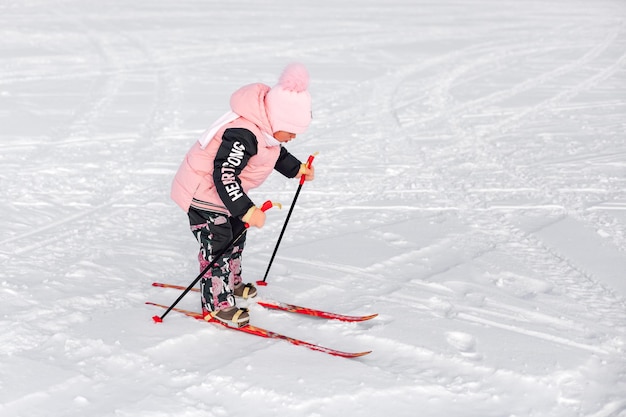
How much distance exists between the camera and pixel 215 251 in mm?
3941

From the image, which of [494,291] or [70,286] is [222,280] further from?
[494,291]

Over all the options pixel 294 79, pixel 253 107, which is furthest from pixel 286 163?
pixel 294 79

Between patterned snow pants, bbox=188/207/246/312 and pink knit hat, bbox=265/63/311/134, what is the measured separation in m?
0.55

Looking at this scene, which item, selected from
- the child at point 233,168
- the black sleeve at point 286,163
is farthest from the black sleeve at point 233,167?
the black sleeve at point 286,163

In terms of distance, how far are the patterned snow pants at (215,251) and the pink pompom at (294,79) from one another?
0.71m

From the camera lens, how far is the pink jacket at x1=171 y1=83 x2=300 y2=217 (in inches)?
146

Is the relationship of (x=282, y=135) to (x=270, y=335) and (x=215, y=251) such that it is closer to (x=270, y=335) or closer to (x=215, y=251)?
(x=215, y=251)

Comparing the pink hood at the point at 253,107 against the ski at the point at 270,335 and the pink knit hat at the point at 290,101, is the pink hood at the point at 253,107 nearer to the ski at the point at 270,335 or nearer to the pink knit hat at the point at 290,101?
the pink knit hat at the point at 290,101

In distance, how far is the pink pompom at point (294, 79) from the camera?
3.67m

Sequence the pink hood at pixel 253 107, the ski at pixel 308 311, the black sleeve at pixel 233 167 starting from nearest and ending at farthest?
the black sleeve at pixel 233 167, the pink hood at pixel 253 107, the ski at pixel 308 311

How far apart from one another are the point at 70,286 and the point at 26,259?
1.73 ft

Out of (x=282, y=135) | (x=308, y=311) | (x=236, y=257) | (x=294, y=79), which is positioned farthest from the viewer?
(x=236, y=257)

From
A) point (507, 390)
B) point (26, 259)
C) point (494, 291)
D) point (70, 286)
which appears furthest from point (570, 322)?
point (26, 259)

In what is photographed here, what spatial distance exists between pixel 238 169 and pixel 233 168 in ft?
0.10
